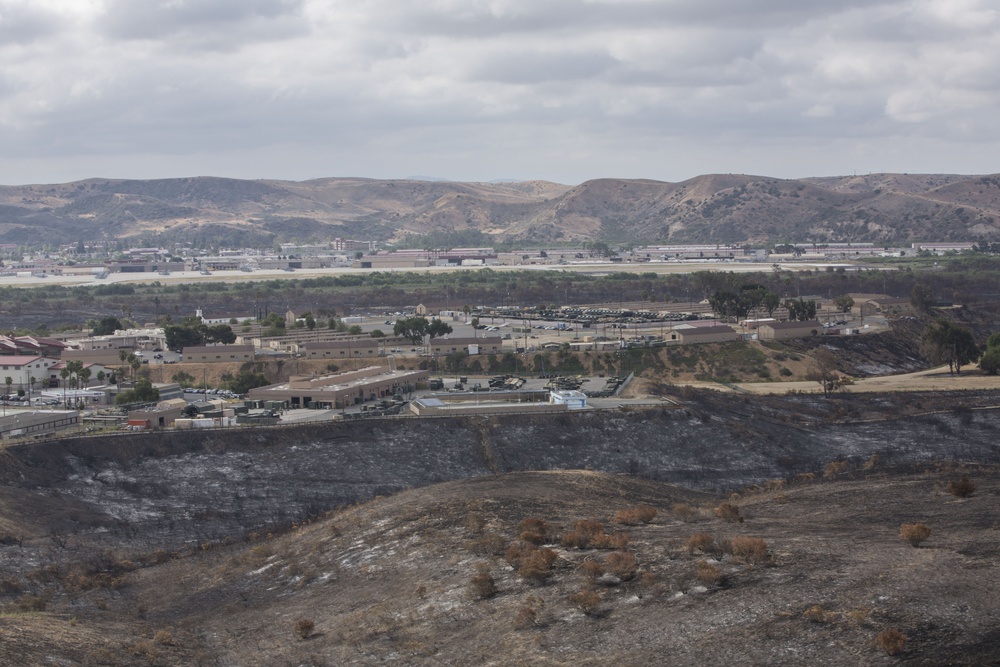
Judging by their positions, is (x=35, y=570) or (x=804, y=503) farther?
(x=35, y=570)

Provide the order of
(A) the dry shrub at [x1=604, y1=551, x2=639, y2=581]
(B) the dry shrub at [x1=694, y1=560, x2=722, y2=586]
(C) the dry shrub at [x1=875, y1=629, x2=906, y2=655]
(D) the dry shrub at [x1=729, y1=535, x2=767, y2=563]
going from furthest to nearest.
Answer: (A) the dry shrub at [x1=604, y1=551, x2=639, y2=581]
(D) the dry shrub at [x1=729, y1=535, x2=767, y2=563]
(B) the dry shrub at [x1=694, y1=560, x2=722, y2=586]
(C) the dry shrub at [x1=875, y1=629, x2=906, y2=655]

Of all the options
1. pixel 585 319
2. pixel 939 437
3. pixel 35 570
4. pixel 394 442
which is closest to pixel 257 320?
pixel 585 319

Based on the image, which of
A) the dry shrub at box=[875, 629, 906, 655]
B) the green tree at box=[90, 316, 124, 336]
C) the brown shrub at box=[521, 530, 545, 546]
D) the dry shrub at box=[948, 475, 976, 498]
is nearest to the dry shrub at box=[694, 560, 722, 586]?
the dry shrub at box=[875, 629, 906, 655]

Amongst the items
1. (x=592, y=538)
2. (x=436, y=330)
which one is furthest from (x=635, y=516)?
(x=436, y=330)

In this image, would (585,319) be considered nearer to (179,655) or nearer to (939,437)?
(939,437)

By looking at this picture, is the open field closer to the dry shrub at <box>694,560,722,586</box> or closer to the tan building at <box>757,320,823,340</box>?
the tan building at <box>757,320,823,340</box>

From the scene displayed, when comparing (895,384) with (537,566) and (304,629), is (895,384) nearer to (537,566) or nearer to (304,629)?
(537,566)

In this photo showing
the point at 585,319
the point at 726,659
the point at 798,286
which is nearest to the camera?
the point at 726,659
